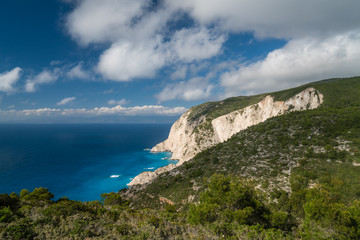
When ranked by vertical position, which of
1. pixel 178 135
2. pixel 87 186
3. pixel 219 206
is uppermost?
pixel 219 206

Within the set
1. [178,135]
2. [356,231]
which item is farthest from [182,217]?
[178,135]

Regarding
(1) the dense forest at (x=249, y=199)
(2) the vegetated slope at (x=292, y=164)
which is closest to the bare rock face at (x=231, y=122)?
(1) the dense forest at (x=249, y=199)

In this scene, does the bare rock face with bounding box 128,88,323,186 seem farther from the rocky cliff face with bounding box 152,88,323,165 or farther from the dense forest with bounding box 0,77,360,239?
the dense forest with bounding box 0,77,360,239

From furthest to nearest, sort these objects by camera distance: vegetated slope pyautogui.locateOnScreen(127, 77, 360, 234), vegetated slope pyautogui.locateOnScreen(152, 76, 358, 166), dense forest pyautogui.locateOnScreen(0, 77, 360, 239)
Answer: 1. vegetated slope pyautogui.locateOnScreen(152, 76, 358, 166)
2. vegetated slope pyautogui.locateOnScreen(127, 77, 360, 234)
3. dense forest pyautogui.locateOnScreen(0, 77, 360, 239)

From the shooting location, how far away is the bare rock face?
181ft

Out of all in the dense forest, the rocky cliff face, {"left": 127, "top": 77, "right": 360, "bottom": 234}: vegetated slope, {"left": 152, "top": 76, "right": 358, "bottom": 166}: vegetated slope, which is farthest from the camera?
the rocky cliff face

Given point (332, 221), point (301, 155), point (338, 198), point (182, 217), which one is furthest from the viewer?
point (301, 155)

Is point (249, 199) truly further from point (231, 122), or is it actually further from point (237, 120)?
point (231, 122)

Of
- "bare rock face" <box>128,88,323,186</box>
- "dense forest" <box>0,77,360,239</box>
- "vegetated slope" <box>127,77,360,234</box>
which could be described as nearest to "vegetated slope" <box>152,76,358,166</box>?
"bare rock face" <box>128,88,323,186</box>

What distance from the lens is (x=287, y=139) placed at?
32688 mm

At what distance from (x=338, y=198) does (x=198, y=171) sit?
20.6 metres

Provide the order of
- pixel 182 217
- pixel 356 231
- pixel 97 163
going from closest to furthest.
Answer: pixel 356 231, pixel 182 217, pixel 97 163

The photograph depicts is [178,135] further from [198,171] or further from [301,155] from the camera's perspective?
[301,155]

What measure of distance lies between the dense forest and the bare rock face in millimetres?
7657
